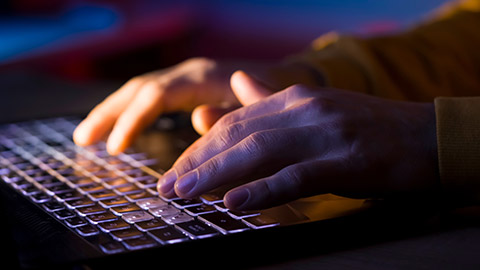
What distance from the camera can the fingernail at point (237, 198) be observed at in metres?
0.49

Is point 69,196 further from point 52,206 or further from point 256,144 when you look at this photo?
point 256,144

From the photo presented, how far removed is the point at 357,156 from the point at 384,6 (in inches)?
62.6

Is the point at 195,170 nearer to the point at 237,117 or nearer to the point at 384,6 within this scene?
the point at 237,117

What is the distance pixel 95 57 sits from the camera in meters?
2.25

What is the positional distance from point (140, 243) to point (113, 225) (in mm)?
56

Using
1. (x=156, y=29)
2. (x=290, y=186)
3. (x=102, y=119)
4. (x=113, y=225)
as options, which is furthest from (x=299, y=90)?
(x=156, y=29)

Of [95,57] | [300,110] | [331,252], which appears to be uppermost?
[95,57]

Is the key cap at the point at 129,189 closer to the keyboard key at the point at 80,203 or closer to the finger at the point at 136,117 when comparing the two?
the keyboard key at the point at 80,203

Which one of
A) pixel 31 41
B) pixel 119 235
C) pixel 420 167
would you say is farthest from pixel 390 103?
pixel 31 41

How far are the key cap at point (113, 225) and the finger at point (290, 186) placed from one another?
0.29 feet

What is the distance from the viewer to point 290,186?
50cm

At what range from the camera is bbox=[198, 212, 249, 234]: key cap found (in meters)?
0.45

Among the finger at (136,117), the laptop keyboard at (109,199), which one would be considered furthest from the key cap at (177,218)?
the finger at (136,117)

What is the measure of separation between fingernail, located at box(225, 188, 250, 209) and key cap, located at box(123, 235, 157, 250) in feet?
0.28
